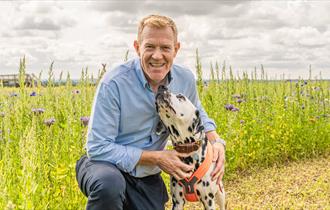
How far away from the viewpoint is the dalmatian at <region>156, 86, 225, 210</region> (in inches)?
114

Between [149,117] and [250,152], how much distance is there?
3132mm

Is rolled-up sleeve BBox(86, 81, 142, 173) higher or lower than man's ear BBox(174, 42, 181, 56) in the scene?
lower

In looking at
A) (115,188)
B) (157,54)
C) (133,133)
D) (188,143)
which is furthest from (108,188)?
(157,54)

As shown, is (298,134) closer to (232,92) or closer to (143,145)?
(232,92)

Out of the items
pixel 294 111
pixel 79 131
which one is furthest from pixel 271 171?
pixel 79 131

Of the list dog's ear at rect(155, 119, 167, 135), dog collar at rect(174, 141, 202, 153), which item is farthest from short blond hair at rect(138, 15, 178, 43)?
dog collar at rect(174, 141, 202, 153)

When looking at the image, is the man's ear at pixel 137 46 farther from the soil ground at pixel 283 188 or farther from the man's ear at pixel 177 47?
the soil ground at pixel 283 188

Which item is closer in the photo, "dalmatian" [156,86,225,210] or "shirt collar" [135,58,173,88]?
"dalmatian" [156,86,225,210]

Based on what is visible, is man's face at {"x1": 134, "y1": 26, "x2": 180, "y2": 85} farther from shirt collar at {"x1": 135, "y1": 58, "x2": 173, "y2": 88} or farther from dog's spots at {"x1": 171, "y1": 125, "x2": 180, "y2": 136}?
dog's spots at {"x1": 171, "y1": 125, "x2": 180, "y2": 136}

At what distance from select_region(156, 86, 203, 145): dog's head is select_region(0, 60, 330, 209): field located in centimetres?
107

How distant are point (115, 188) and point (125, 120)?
0.53m

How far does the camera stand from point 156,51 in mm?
3014

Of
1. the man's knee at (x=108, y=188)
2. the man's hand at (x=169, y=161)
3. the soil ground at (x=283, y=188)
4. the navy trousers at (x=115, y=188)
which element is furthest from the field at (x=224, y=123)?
the man's hand at (x=169, y=161)

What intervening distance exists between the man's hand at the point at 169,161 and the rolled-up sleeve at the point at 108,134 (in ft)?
0.22
